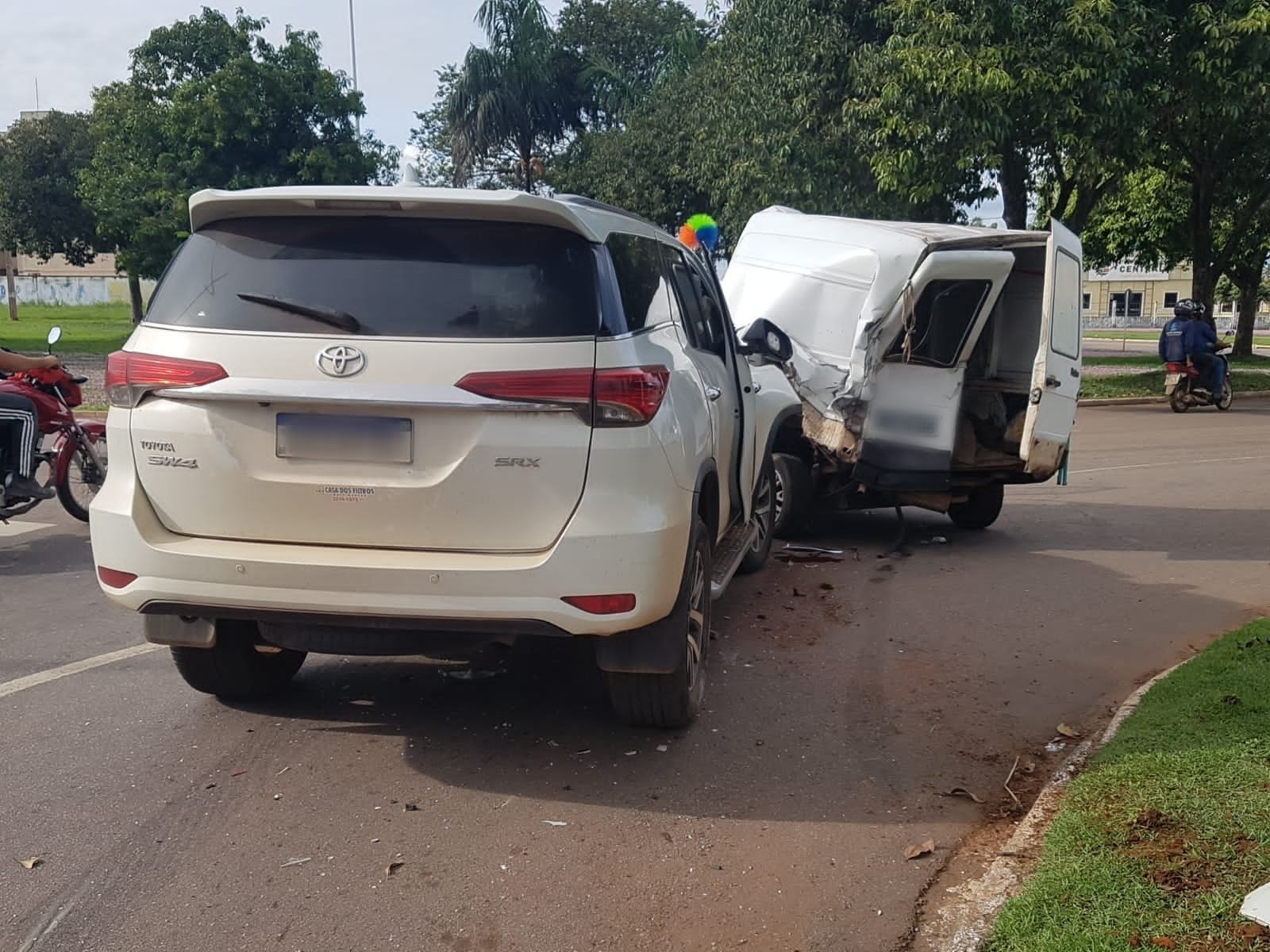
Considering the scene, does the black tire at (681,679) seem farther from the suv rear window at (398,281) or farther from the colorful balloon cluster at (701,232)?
the colorful balloon cluster at (701,232)

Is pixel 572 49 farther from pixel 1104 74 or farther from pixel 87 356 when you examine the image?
pixel 1104 74

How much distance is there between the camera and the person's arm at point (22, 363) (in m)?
8.27

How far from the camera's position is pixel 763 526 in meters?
8.07

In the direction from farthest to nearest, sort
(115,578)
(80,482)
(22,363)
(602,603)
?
(80,482), (22,363), (115,578), (602,603)

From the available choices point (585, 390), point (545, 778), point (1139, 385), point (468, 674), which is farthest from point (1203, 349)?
point (585, 390)

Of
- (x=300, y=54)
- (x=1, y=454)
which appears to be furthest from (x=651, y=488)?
(x=300, y=54)

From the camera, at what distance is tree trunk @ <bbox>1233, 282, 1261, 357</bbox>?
34469mm

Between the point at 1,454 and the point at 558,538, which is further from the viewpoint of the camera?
the point at 1,454

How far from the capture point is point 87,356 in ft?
89.4

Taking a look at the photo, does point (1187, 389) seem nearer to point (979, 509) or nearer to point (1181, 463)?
point (1181, 463)

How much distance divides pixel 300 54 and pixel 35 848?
2959 centimetres

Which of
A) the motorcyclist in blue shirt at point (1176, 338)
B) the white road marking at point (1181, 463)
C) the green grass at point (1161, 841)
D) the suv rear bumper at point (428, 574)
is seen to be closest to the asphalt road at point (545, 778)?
the green grass at point (1161, 841)

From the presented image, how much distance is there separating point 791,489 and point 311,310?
214 inches

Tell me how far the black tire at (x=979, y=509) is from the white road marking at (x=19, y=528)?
703 centimetres
